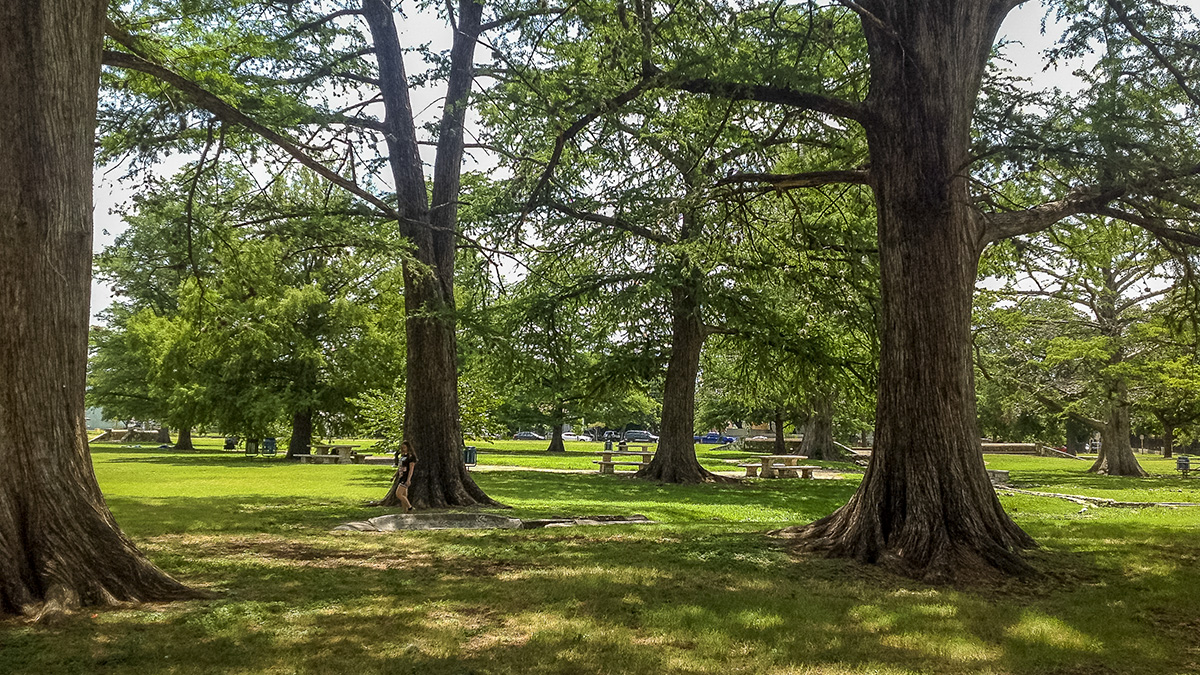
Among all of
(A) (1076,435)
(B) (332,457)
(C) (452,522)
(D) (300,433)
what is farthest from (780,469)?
(A) (1076,435)

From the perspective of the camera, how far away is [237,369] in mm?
34375

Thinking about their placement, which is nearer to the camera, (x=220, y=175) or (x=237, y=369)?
(x=220, y=175)

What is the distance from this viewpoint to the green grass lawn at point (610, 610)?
5.30m

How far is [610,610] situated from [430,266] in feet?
31.2

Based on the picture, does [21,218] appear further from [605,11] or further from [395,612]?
[605,11]

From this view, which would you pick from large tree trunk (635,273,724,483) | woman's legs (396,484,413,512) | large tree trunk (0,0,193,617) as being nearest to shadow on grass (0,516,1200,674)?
large tree trunk (0,0,193,617)

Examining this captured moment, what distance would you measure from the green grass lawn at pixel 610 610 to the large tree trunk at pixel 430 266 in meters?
2.74

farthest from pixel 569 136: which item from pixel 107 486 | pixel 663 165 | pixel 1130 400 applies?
pixel 1130 400

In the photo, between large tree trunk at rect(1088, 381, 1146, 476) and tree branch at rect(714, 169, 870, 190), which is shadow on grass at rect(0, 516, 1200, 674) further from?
large tree trunk at rect(1088, 381, 1146, 476)

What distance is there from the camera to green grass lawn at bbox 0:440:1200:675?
17.4 ft

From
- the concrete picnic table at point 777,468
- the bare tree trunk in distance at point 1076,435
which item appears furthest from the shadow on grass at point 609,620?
the bare tree trunk in distance at point 1076,435

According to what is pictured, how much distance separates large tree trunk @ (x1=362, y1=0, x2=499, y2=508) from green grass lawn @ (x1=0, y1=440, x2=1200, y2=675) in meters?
2.74

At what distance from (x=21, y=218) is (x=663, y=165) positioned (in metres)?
9.49

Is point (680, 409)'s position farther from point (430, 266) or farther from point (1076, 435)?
point (1076, 435)
